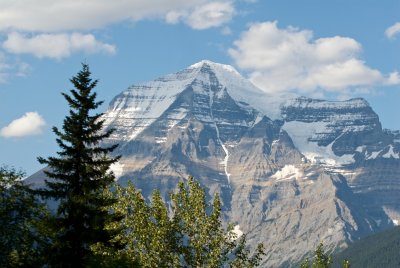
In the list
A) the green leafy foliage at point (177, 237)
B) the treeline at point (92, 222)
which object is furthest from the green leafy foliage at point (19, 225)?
the green leafy foliage at point (177, 237)

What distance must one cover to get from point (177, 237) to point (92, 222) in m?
6.78

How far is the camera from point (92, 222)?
192ft

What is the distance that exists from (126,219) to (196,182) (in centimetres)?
680

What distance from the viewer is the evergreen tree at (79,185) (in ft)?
189

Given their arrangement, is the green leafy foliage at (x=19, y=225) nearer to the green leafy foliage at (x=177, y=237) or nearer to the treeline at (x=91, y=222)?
the treeline at (x=91, y=222)

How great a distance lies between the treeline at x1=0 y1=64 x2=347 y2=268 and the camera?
190 ft

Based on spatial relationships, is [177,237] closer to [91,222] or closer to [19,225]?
[91,222]

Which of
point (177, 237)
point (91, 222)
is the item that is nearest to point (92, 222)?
point (91, 222)

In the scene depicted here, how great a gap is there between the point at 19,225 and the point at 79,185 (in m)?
6.06

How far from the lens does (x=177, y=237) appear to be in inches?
2384

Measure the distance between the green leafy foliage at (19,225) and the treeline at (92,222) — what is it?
8cm

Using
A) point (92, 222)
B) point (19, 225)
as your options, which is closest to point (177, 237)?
point (92, 222)

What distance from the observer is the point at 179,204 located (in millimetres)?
62906

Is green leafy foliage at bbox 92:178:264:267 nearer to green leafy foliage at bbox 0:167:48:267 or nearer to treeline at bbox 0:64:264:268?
treeline at bbox 0:64:264:268
